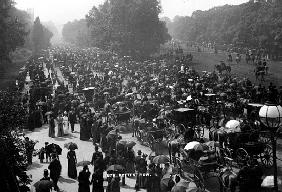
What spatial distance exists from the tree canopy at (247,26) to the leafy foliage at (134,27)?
15.7 m

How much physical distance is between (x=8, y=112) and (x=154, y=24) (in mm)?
57741

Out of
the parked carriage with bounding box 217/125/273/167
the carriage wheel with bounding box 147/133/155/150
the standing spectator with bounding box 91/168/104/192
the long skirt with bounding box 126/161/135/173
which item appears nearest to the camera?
the standing spectator with bounding box 91/168/104/192

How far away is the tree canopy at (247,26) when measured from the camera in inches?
2472

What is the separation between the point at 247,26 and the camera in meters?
72.9

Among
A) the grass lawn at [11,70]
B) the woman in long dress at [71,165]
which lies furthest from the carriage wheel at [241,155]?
the grass lawn at [11,70]

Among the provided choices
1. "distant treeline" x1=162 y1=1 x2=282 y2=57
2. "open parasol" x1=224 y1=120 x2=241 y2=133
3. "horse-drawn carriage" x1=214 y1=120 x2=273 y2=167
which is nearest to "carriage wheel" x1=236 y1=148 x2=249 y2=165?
"horse-drawn carriage" x1=214 y1=120 x2=273 y2=167

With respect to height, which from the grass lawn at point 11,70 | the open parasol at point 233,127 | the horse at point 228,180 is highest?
the open parasol at point 233,127

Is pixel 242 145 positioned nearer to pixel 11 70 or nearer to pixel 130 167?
pixel 130 167

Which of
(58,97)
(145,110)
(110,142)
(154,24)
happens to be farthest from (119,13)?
(110,142)

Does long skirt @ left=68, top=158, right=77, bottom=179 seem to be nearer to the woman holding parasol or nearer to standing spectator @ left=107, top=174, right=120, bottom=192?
the woman holding parasol

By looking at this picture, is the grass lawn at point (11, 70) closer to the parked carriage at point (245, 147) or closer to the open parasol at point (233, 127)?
the open parasol at point (233, 127)

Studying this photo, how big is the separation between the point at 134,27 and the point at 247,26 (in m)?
20.5

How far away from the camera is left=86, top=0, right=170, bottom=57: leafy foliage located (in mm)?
70312

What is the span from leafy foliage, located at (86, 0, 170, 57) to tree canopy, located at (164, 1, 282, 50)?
1574 cm
